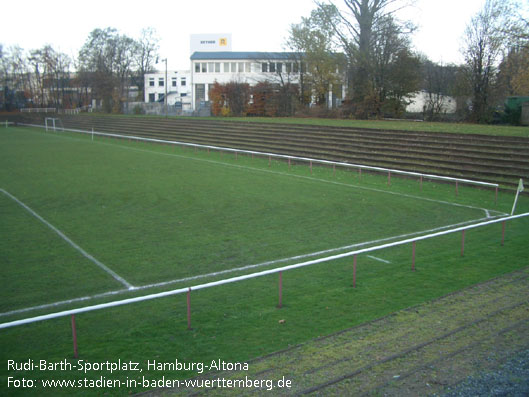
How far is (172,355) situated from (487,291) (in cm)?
607

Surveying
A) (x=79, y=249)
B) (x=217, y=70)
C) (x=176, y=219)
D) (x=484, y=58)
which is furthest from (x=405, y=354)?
(x=217, y=70)

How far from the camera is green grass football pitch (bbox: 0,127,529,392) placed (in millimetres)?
7051

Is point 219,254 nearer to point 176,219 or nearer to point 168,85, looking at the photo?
point 176,219

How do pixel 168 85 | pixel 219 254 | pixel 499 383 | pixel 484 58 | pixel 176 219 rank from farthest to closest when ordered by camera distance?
pixel 168 85
pixel 484 58
pixel 176 219
pixel 219 254
pixel 499 383

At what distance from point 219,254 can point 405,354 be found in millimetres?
5524

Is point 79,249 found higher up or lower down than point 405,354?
higher up

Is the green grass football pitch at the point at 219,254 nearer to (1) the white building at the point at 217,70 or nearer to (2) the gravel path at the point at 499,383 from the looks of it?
(2) the gravel path at the point at 499,383

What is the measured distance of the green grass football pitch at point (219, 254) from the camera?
705 cm

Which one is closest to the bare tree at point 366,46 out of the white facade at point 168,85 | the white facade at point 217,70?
the white facade at point 217,70

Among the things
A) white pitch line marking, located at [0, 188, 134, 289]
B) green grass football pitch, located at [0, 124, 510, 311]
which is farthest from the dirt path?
white pitch line marking, located at [0, 188, 134, 289]

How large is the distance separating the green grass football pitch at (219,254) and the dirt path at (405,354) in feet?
1.51

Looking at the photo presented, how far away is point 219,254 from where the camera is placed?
10820 mm

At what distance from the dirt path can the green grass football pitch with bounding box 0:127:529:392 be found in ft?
1.51

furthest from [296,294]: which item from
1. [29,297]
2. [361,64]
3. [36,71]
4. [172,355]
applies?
[36,71]
